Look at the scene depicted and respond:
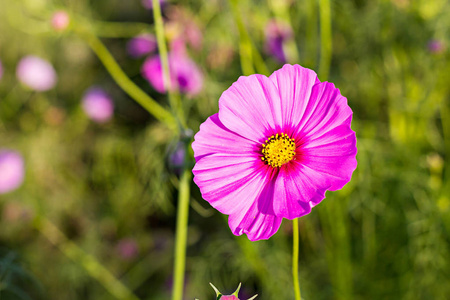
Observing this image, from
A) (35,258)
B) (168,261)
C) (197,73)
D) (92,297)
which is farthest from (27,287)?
(197,73)

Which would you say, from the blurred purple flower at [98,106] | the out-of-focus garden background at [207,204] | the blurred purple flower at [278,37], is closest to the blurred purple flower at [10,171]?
the out-of-focus garden background at [207,204]

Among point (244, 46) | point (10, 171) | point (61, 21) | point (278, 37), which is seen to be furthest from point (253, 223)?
point (10, 171)

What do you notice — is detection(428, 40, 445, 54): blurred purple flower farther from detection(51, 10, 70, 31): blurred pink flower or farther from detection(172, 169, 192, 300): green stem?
detection(51, 10, 70, 31): blurred pink flower

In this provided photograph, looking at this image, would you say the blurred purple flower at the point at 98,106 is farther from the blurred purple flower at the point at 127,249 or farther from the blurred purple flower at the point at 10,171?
the blurred purple flower at the point at 127,249

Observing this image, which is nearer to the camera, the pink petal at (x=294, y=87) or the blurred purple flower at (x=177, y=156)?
the pink petal at (x=294, y=87)

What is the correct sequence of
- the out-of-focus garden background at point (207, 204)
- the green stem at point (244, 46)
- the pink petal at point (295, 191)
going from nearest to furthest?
the pink petal at point (295, 191)
the green stem at point (244, 46)
the out-of-focus garden background at point (207, 204)

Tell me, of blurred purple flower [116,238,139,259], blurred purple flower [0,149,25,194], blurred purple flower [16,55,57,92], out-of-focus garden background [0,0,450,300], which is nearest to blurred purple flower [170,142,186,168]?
out-of-focus garden background [0,0,450,300]

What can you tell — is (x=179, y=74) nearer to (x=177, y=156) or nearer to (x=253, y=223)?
(x=177, y=156)
